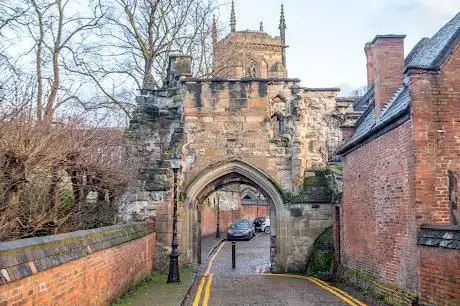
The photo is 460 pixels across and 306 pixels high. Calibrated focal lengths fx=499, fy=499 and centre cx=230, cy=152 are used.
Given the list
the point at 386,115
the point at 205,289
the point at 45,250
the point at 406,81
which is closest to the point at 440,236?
the point at 386,115

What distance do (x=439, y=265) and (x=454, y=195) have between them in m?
1.64

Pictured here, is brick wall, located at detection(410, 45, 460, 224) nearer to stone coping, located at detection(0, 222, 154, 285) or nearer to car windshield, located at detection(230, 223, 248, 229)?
stone coping, located at detection(0, 222, 154, 285)

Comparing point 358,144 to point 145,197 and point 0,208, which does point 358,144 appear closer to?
point 145,197

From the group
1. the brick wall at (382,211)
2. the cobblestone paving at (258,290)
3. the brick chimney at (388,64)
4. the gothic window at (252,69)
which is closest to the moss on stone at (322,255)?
the cobblestone paving at (258,290)

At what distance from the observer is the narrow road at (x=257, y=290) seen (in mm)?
11695

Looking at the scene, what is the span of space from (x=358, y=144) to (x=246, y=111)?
5925mm

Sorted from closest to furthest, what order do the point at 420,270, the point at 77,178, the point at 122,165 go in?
the point at 420,270, the point at 77,178, the point at 122,165

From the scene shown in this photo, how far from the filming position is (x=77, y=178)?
12.1m

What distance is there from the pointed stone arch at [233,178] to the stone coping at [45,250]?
8129 millimetres

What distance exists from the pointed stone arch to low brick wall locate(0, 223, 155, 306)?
18.4ft

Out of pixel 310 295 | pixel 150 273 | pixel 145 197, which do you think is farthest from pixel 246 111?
pixel 310 295

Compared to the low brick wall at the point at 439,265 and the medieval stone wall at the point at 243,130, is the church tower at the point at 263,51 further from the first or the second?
the low brick wall at the point at 439,265

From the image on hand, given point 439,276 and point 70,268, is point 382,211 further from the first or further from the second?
point 70,268

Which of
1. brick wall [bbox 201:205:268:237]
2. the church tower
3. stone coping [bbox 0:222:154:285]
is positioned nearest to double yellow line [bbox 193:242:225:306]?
stone coping [bbox 0:222:154:285]
